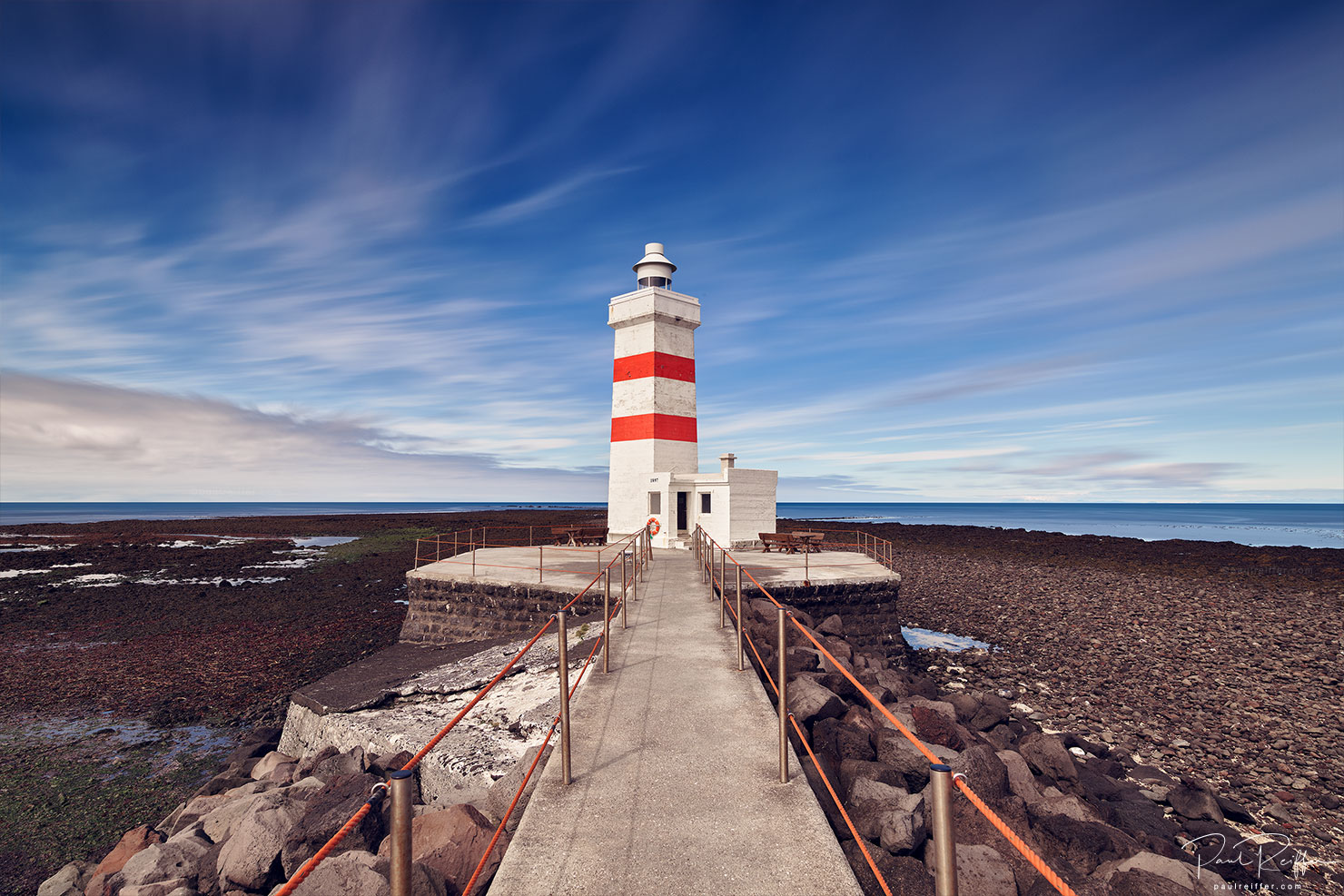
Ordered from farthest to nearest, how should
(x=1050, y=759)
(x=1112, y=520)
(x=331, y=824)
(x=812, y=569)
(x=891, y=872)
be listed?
(x=1112, y=520)
(x=812, y=569)
(x=1050, y=759)
(x=331, y=824)
(x=891, y=872)

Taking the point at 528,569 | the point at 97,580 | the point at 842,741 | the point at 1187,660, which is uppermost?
the point at 528,569

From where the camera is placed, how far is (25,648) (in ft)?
49.3

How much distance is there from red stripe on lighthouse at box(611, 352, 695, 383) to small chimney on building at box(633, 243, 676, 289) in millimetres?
2216

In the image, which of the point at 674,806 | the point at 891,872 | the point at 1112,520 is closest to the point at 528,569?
the point at 674,806

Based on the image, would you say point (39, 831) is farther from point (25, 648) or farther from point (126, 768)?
point (25, 648)

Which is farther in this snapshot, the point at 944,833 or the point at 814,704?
the point at 814,704

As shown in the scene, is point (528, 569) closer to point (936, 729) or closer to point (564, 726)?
point (936, 729)

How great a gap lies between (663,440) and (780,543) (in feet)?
14.0

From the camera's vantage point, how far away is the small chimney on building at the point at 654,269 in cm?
1867

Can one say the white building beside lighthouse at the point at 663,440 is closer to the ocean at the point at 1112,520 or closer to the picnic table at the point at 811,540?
the picnic table at the point at 811,540

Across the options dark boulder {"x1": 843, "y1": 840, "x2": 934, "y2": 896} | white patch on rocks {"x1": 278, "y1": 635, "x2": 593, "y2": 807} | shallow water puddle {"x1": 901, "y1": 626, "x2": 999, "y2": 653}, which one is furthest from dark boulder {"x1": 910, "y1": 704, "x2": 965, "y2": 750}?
shallow water puddle {"x1": 901, "y1": 626, "x2": 999, "y2": 653}

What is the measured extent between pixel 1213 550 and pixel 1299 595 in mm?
15097

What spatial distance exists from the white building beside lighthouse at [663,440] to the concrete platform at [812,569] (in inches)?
64.8

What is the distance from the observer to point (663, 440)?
18.2 m
